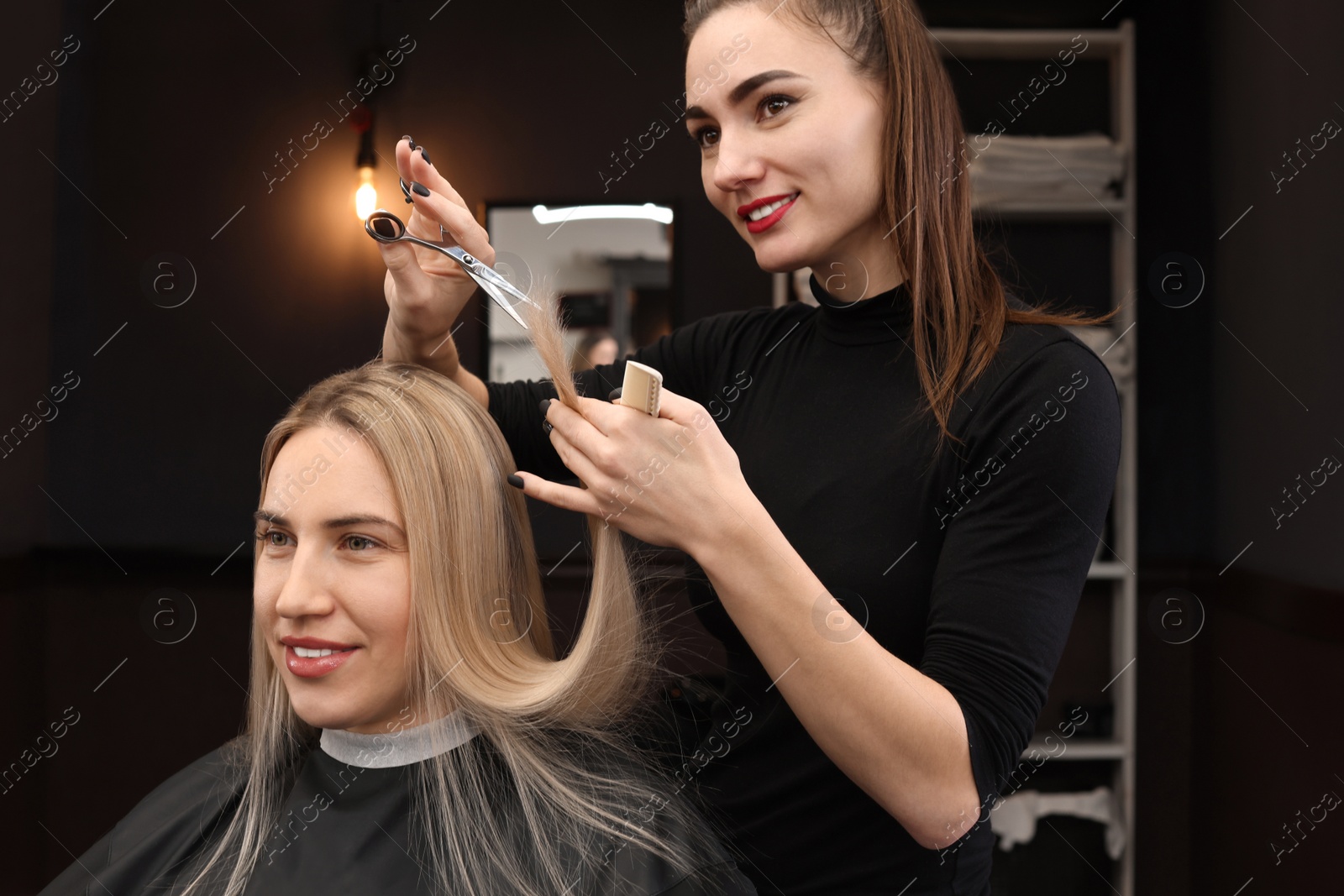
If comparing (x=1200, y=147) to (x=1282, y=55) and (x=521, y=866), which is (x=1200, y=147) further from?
(x=521, y=866)

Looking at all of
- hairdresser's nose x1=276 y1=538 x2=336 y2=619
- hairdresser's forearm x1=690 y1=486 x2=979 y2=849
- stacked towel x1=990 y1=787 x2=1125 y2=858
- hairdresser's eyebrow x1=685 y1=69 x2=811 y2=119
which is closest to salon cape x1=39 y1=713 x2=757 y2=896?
hairdresser's nose x1=276 y1=538 x2=336 y2=619

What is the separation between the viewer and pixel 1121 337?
9.42ft

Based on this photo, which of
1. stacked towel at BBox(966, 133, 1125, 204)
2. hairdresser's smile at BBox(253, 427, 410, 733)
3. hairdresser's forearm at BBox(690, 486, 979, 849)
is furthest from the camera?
stacked towel at BBox(966, 133, 1125, 204)

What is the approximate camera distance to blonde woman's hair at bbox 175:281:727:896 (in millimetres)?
1243

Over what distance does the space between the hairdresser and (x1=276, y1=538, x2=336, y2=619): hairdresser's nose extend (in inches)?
12.5

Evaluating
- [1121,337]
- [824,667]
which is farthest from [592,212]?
[824,667]

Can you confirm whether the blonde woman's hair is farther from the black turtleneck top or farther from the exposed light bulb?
the exposed light bulb

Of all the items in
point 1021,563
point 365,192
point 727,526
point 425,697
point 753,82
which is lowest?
point 1021,563

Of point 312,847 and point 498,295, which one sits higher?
point 498,295

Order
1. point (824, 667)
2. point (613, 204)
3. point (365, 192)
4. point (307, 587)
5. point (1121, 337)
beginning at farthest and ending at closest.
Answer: point (613, 204) → point (365, 192) → point (1121, 337) → point (307, 587) → point (824, 667)

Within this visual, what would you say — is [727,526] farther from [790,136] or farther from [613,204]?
[613,204]

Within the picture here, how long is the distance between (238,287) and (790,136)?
101 inches

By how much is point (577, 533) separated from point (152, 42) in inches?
81.0

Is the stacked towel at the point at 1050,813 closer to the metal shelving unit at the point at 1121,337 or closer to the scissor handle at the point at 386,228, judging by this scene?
the metal shelving unit at the point at 1121,337
